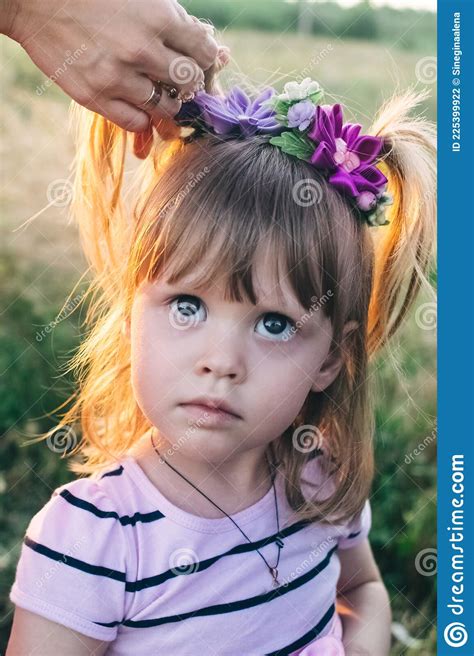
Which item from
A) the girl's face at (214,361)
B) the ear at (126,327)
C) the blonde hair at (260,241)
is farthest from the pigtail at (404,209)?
the ear at (126,327)

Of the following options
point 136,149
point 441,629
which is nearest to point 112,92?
point 136,149

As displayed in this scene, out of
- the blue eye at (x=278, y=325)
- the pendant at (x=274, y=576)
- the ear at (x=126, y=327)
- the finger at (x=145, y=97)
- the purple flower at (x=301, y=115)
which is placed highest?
the purple flower at (x=301, y=115)

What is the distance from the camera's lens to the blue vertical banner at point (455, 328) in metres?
1.74

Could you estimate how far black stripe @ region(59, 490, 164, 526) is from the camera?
65.0 inches

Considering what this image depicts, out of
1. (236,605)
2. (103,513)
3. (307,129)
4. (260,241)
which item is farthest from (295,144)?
(236,605)

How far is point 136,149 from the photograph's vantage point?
1.80 m

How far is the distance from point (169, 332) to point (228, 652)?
2.09ft

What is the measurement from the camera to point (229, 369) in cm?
157

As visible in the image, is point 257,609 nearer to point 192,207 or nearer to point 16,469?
point 192,207

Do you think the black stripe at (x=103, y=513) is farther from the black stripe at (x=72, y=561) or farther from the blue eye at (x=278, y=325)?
the blue eye at (x=278, y=325)

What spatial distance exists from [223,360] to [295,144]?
0.46 meters

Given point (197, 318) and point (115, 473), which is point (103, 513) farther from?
point (197, 318)

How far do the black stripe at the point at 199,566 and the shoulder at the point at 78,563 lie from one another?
4 cm

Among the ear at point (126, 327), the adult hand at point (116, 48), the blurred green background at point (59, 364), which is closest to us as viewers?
the adult hand at point (116, 48)
